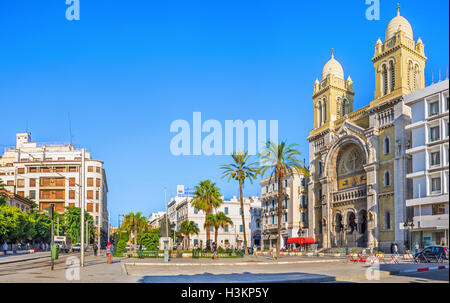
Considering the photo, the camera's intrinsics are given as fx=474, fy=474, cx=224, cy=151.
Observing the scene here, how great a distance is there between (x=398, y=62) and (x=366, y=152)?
39.5 feet

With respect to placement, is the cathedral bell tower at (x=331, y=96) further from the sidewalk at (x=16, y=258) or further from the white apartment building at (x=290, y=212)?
the sidewalk at (x=16, y=258)

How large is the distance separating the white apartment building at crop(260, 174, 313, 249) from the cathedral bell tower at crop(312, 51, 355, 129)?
11.3 metres

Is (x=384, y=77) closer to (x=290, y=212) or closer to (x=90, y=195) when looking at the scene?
(x=290, y=212)

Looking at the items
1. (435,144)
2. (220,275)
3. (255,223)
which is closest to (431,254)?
(435,144)

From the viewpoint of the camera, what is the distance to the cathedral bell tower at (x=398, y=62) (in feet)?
193

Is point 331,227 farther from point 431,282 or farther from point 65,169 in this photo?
point 65,169

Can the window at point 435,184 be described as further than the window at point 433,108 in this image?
Yes

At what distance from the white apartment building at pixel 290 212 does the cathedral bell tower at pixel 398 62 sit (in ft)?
78.8

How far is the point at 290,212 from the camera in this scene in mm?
80938

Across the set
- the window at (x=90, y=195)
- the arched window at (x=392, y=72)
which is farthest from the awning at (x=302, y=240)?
the window at (x=90, y=195)

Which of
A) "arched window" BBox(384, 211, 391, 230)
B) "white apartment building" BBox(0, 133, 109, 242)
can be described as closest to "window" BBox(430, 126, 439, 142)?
"arched window" BBox(384, 211, 391, 230)

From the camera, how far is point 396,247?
5075 cm
